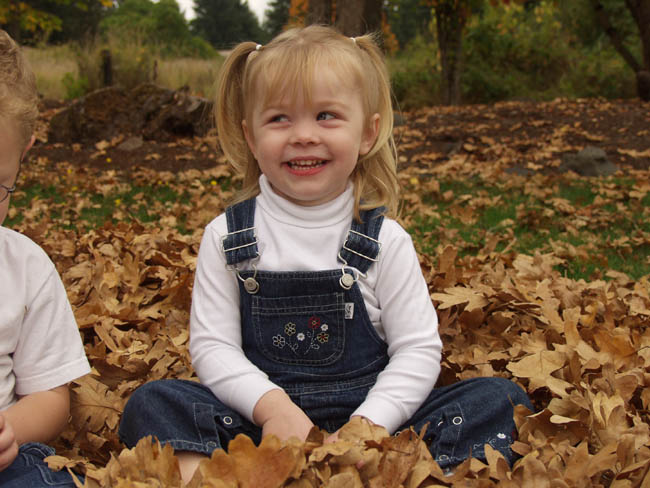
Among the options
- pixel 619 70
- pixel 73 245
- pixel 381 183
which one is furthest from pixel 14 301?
pixel 619 70

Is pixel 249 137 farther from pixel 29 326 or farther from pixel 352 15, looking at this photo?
pixel 352 15

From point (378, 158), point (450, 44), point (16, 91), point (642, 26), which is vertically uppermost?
point (642, 26)

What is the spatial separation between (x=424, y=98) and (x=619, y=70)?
5285 mm

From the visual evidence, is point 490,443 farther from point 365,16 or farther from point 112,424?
point 365,16

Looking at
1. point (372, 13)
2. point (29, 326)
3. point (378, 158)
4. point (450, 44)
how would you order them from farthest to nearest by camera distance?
point (450, 44), point (372, 13), point (378, 158), point (29, 326)

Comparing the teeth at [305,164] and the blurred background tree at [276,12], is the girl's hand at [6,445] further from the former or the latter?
the blurred background tree at [276,12]

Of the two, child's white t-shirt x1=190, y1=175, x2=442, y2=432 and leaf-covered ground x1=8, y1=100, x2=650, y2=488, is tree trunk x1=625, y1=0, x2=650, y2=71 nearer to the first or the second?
leaf-covered ground x1=8, y1=100, x2=650, y2=488

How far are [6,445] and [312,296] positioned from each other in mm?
915

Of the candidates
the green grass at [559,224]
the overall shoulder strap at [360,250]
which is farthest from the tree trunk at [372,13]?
the overall shoulder strap at [360,250]

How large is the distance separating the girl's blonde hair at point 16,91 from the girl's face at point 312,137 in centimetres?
67

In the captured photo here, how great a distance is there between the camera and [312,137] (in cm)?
192

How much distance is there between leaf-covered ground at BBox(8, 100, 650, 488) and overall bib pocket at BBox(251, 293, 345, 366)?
339 millimetres

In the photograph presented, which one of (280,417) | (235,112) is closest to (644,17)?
(235,112)

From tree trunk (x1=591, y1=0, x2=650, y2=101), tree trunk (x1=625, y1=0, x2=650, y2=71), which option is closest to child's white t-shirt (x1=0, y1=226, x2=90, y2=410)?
tree trunk (x1=591, y1=0, x2=650, y2=101)
